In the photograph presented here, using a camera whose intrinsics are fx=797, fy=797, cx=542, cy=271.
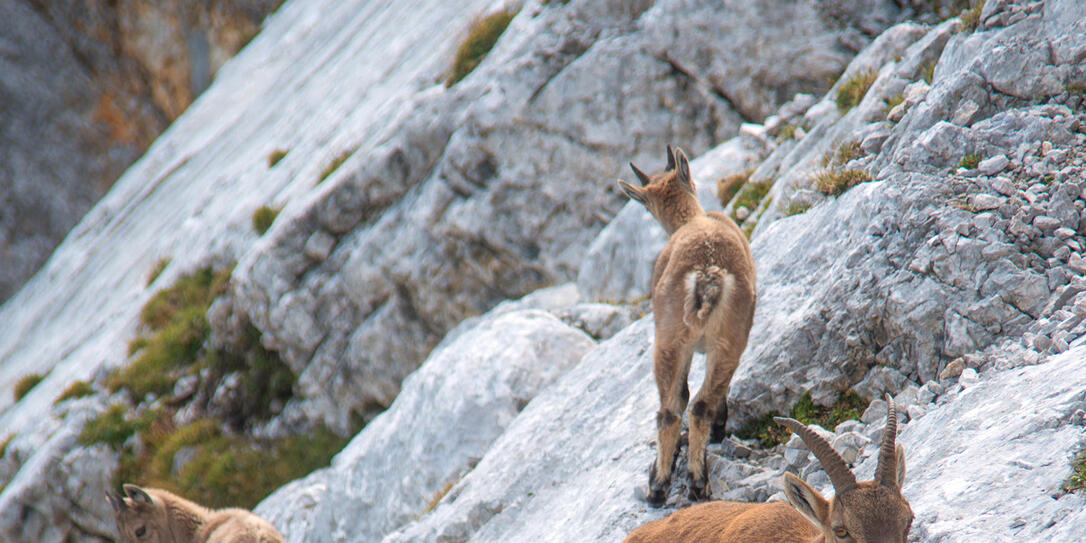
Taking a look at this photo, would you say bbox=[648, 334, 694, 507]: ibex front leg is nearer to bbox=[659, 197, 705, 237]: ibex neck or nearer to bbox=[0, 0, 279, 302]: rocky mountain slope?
bbox=[659, 197, 705, 237]: ibex neck

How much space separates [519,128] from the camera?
762 inches

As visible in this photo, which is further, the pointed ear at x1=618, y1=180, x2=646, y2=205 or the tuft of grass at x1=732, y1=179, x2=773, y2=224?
the tuft of grass at x1=732, y1=179, x2=773, y2=224

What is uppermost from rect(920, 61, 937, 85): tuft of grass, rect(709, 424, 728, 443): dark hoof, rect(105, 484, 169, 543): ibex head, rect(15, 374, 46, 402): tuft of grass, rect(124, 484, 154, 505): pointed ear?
rect(15, 374, 46, 402): tuft of grass

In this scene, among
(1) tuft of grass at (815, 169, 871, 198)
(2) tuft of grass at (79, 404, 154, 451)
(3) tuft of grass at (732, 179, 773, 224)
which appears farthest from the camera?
(2) tuft of grass at (79, 404, 154, 451)

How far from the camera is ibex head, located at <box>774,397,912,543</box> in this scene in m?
5.37

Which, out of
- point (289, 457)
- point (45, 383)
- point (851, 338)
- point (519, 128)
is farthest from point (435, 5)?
point (851, 338)

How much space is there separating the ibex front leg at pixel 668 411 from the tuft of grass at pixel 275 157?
21.1 m

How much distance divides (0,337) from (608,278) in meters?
29.3

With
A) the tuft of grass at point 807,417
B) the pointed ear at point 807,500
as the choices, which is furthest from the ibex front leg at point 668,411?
the pointed ear at point 807,500

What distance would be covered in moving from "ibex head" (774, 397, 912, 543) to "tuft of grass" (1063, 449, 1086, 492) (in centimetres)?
98

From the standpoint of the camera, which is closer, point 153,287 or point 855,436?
point 855,436

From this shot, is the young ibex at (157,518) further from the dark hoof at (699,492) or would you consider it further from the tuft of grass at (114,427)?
the tuft of grass at (114,427)

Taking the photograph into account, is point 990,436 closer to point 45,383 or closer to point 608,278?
point 608,278

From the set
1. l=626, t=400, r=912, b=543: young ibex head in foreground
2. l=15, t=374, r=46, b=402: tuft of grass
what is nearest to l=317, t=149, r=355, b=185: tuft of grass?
l=15, t=374, r=46, b=402: tuft of grass
